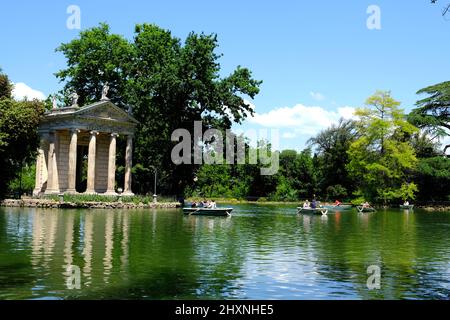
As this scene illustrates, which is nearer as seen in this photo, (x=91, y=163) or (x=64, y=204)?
(x=64, y=204)

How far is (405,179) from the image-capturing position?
281 ft

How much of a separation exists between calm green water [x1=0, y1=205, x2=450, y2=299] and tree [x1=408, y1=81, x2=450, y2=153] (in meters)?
54.1

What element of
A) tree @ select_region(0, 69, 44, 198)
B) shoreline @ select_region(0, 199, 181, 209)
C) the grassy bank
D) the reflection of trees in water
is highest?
tree @ select_region(0, 69, 44, 198)

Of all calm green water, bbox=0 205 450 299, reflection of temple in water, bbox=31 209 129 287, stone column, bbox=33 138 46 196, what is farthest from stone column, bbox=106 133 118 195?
calm green water, bbox=0 205 450 299

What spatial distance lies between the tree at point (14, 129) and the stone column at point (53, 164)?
7.18 feet

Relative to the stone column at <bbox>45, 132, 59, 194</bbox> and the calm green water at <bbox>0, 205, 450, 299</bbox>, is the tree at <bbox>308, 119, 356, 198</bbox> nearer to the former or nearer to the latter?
the stone column at <bbox>45, 132, 59, 194</bbox>

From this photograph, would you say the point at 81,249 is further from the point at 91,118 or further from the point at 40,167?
the point at 40,167

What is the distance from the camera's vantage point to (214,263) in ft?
64.6

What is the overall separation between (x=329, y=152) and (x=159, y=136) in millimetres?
49121

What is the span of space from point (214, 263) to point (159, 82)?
1861 inches

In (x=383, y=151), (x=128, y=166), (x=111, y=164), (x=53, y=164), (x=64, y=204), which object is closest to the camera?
(x=64, y=204)

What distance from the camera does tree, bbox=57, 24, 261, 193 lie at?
214 ft

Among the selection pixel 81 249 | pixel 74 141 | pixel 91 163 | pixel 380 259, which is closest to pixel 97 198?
pixel 91 163

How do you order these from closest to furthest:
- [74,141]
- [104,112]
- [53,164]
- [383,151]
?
[74,141] < [53,164] < [104,112] < [383,151]
